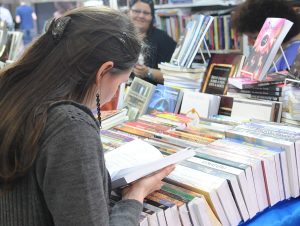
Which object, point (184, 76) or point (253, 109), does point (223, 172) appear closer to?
point (253, 109)

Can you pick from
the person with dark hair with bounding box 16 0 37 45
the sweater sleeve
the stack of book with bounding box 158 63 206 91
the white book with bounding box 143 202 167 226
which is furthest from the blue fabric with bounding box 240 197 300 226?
the person with dark hair with bounding box 16 0 37 45

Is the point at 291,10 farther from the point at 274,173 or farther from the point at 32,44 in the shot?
the point at 32,44

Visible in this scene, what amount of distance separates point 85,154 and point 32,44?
29cm

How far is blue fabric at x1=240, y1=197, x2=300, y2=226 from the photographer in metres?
1.18

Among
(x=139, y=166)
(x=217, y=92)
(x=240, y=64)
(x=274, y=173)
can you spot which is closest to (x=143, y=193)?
(x=139, y=166)

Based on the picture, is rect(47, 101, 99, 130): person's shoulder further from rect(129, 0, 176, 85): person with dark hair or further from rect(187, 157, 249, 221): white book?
rect(129, 0, 176, 85): person with dark hair

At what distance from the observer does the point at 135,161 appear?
1100 mm

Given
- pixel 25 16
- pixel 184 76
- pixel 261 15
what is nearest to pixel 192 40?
pixel 184 76

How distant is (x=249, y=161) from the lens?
3.86 ft

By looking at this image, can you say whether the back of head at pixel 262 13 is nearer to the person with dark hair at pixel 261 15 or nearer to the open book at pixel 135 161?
the person with dark hair at pixel 261 15

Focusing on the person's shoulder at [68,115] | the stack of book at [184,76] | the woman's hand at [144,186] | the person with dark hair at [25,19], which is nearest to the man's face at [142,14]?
the stack of book at [184,76]

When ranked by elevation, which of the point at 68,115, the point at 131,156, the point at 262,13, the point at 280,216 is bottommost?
the point at 280,216

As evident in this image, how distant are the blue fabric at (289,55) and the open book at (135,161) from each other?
3.37 ft

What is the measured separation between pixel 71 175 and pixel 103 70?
23 centimetres
